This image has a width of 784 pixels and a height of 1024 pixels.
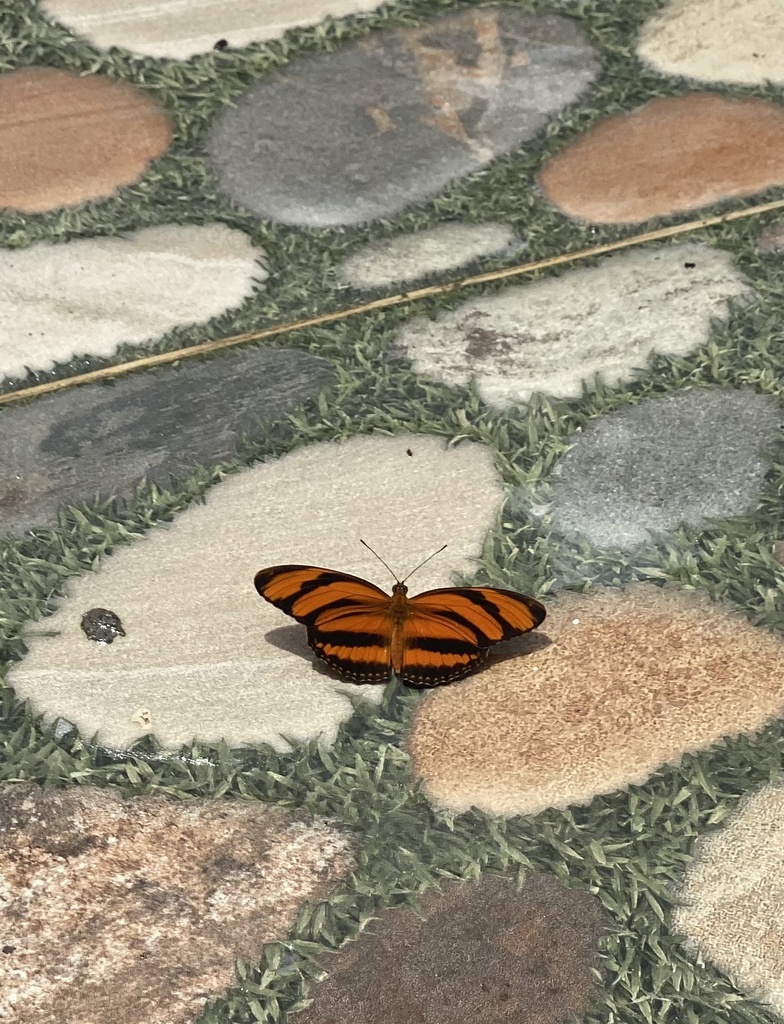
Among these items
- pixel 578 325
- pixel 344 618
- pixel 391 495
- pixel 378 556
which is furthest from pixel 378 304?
pixel 344 618

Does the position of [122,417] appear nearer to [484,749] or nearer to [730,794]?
[484,749]

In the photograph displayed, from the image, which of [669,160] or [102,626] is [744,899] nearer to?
[102,626]

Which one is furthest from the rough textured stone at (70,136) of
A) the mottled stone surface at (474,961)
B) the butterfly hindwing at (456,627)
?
the mottled stone surface at (474,961)

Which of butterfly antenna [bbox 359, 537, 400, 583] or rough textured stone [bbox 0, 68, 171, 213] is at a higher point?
rough textured stone [bbox 0, 68, 171, 213]

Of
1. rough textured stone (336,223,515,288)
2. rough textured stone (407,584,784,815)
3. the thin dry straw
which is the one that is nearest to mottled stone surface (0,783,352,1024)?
rough textured stone (407,584,784,815)

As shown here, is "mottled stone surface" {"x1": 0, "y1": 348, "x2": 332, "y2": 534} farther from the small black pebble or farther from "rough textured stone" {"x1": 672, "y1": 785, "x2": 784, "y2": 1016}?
"rough textured stone" {"x1": 672, "y1": 785, "x2": 784, "y2": 1016}
